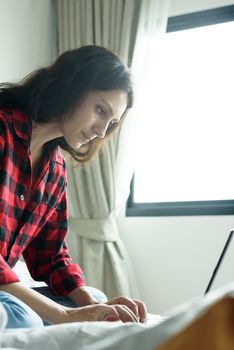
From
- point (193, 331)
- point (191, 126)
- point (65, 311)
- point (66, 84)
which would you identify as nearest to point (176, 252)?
point (191, 126)

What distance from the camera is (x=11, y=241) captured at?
4.67 feet

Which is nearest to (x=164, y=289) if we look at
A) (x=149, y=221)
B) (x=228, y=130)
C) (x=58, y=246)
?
(x=149, y=221)

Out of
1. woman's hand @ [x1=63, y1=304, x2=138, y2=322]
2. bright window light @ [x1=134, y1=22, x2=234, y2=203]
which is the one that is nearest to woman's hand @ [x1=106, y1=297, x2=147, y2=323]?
woman's hand @ [x1=63, y1=304, x2=138, y2=322]

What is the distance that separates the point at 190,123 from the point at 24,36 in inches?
37.1

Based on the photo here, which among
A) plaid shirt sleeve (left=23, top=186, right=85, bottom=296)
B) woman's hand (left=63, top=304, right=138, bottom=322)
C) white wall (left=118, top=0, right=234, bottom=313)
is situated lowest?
white wall (left=118, top=0, right=234, bottom=313)

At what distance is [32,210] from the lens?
1.47m

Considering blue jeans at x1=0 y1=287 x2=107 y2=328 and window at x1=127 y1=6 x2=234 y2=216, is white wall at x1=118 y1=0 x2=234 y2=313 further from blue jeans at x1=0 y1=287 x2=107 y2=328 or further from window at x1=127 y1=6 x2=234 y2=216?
blue jeans at x1=0 y1=287 x2=107 y2=328

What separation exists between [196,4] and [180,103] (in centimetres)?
48

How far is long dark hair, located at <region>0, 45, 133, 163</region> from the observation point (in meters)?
1.43

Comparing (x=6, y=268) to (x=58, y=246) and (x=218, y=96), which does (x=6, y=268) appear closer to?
(x=58, y=246)

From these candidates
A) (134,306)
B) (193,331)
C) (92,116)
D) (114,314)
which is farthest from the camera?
(92,116)

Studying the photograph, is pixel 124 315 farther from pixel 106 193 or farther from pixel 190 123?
pixel 190 123

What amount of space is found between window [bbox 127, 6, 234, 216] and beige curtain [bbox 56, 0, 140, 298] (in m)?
0.15

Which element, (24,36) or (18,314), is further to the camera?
(24,36)
